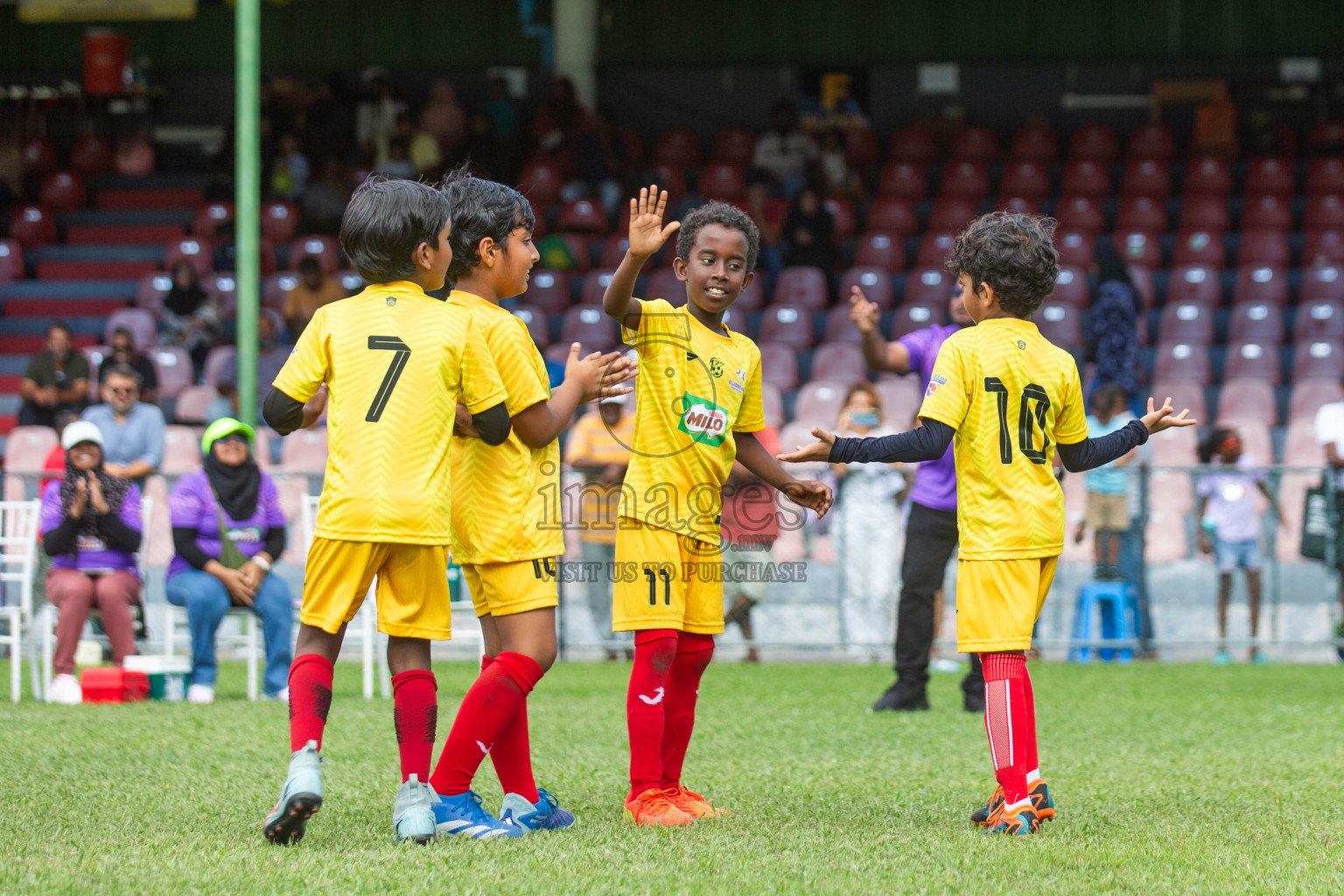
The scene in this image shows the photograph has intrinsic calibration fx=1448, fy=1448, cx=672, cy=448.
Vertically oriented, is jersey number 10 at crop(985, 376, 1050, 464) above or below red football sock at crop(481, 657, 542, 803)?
above

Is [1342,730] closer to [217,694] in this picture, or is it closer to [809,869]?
[809,869]

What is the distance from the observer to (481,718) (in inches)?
150

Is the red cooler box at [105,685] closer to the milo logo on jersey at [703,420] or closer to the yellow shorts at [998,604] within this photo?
the milo logo on jersey at [703,420]

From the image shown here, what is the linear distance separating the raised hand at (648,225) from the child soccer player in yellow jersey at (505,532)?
31 cm

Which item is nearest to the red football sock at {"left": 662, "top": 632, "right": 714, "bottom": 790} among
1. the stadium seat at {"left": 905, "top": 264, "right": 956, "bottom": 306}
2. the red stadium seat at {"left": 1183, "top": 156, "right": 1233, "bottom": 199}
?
the stadium seat at {"left": 905, "top": 264, "right": 956, "bottom": 306}

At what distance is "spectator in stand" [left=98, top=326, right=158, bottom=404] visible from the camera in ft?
39.0

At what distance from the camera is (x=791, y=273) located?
14.7 metres

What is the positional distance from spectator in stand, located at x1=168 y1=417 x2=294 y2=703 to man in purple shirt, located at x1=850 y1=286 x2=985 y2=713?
3.25 metres

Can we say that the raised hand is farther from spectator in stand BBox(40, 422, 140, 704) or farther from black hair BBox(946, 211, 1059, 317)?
spectator in stand BBox(40, 422, 140, 704)

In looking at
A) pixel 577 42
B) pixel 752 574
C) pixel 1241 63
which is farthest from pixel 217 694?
pixel 1241 63

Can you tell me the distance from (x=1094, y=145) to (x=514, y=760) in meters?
15.3

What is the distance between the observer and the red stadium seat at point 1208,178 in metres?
16.2

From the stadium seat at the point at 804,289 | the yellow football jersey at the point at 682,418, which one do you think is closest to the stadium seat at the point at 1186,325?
the stadium seat at the point at 804,289

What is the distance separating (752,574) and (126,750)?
4479 millimetres
